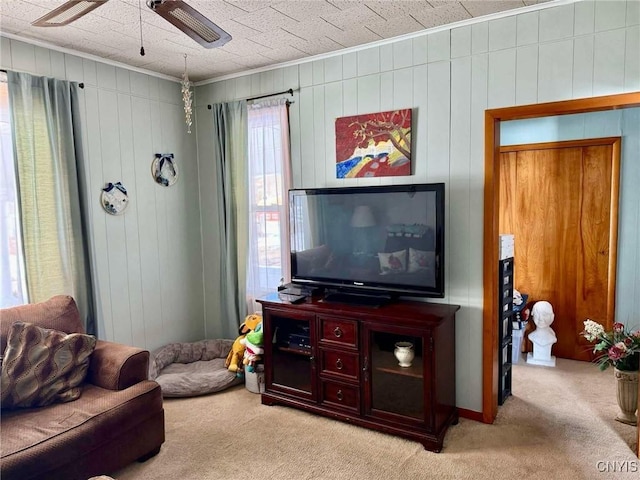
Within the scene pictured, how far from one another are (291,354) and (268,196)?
1.33 metres

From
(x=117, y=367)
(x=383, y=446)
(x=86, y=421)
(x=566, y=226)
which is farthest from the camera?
(x=566, y=226)

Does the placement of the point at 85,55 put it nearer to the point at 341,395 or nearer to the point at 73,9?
the point at 73,9

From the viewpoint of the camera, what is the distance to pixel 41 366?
8.16ft

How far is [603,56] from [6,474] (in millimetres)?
3587

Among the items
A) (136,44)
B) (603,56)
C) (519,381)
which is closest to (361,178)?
(603,56)

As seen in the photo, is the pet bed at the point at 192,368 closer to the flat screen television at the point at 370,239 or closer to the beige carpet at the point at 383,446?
the beige carpet at the point at 383,446

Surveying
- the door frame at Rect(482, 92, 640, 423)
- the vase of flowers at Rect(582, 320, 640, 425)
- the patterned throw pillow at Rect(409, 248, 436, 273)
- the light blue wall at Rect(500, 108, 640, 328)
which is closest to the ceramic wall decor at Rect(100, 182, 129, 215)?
the patterned throw pillow at Rect(409, 248, 436, 273)

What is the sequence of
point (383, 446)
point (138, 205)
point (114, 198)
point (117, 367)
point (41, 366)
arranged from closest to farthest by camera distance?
point (41, 366) → point (117, 367) → point (383, 446) → point (114, 198) → point (138, 205)

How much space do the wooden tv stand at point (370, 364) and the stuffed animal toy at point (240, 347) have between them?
0.48 m

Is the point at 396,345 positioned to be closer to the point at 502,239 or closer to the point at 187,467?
the point at 502,239

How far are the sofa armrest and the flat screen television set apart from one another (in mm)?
1236

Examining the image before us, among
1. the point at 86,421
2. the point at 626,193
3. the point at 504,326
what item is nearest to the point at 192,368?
the point at 86,421

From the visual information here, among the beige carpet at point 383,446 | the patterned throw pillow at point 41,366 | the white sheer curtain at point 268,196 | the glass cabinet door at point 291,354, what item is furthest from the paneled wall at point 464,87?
the patterned throw pillow at point 41,366

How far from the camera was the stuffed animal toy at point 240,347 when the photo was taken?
371 centimetres
